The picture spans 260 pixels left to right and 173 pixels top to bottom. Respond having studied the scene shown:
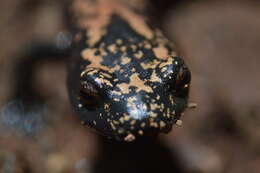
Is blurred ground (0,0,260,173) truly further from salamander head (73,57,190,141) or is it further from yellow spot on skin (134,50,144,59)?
yellow spot on skin (134,50,144,59)

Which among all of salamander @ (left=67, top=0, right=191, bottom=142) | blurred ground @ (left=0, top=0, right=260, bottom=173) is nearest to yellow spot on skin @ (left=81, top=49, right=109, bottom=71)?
salamander @ (left=67, top=0, right=191, bottom=142)

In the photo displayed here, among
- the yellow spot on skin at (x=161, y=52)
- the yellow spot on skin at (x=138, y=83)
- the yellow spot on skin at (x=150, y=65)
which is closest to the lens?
the yellow spot on skin at (x=138, y=83)

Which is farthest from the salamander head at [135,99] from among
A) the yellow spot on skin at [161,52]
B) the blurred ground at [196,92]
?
the blurred ground at [196,92]

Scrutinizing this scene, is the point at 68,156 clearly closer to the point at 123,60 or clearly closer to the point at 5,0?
the point at 123,60

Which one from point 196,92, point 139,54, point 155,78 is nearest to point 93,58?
point 139,54

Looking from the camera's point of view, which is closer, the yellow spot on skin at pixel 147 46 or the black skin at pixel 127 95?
the black skin at pixel 127 95

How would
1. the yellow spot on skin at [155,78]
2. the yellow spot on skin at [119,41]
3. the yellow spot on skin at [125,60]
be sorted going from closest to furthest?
the yellow spot on skin at [155,78]
the yellow spot on skin at [125,60]
the yellow spot on skin at [119,41]

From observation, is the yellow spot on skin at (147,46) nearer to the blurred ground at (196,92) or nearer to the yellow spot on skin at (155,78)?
the yellow spot on skin at (155,78)

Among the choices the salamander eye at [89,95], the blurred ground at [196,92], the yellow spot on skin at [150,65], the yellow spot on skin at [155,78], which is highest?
the yellow spot on skin at [155,78]
